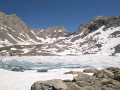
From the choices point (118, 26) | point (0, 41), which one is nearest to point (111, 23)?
point (118, 26)

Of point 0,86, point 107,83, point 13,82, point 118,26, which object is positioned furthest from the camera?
point 118,26

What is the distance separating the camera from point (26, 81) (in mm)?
18141

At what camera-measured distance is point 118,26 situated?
18000 centimetres

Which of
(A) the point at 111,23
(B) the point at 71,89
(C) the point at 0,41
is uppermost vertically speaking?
(A) the point at 111,23

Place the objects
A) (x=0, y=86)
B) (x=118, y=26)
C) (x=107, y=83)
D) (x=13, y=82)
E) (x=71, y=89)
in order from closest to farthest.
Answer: (x=71, y=89) < (x=107, y=83) < (x=0, y=86) < (x=13, y=82) < (x=118, y=26)

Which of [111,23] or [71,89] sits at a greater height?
[111,23]

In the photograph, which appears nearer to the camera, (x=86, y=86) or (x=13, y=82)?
(x=86, y=86)

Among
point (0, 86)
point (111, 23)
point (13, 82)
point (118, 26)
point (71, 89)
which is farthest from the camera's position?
point (111, 23)

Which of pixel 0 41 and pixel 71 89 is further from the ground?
pixel 0 41

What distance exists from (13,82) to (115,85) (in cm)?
1178

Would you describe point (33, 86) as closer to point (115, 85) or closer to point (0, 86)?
point (0, 86)

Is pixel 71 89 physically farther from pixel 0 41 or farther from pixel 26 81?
pixel 0 41

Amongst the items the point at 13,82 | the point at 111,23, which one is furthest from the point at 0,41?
the point at 13,82

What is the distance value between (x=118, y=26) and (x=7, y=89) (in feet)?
602
